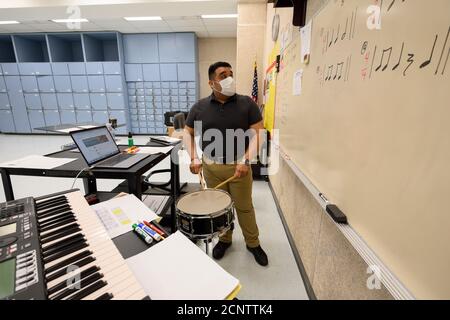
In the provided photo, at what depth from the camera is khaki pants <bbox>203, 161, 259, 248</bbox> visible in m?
1.59

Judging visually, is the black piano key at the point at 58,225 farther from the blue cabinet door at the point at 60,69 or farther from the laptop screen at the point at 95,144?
the blue cabinet door at the point at 60,69

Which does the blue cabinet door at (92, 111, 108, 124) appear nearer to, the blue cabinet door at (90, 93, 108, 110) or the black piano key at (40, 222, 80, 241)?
the blue cabinet door at (90, 93, 108, 110)

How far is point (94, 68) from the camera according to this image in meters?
5.83

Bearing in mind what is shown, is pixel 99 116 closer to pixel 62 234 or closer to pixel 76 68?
pixel 76 68

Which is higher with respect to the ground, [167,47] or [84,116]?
[167,47]

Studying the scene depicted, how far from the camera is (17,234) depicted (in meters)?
0.52

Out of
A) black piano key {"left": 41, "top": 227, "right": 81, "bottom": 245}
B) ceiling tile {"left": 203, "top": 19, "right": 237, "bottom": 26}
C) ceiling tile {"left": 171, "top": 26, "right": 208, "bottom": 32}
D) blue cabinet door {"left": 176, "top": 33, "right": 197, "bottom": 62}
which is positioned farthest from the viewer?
blue cabinet door {"left": 176, "top": 33, "right": 197, "bottom": 62}

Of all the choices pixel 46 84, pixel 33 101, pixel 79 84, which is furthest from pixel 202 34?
pixel 33 101

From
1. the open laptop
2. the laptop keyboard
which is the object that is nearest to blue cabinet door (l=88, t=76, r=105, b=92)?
the open laptop

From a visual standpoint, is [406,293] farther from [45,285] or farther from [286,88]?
[286,88]

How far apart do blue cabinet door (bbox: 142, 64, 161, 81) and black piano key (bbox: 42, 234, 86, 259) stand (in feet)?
20.0

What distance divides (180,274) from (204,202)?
2.39 feet

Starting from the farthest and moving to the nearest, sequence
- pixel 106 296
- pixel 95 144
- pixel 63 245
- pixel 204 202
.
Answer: pixel 95 144
pixel 204 202
pixel 63 245
pixel 106 296

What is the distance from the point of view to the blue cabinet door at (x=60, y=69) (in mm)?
5828
